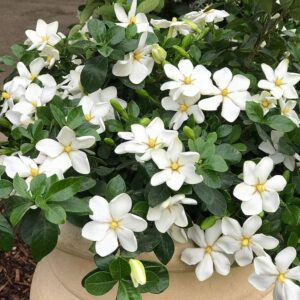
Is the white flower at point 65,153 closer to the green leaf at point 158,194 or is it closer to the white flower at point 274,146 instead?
the green leaf at point 158,194

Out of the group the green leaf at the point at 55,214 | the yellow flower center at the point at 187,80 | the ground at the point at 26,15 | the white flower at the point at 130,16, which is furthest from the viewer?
Answer: the ground at the point at 26,15

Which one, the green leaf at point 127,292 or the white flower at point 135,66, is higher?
the white flower at point 135,66

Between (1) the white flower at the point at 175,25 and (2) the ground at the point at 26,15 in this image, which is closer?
(1) the white flower at the point at 175,25

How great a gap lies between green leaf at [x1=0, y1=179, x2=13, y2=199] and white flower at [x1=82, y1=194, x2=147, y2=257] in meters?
0.12

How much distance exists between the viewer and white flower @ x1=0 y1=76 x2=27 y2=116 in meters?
1.10

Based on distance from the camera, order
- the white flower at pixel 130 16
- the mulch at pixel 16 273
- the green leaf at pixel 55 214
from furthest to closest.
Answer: the mulch at pixel 16 273 → the white flower at pixel 130 16 → the green leaf at pixel 55 214

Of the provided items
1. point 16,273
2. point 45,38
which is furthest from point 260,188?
point 16,273

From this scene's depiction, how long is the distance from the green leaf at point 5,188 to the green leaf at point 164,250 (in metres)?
0.25

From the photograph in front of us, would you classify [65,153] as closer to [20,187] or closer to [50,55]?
[20,187]

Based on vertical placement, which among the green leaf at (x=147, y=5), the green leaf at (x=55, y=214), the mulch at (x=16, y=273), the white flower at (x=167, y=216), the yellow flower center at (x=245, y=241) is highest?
the green leaf at (x=147, y=5)

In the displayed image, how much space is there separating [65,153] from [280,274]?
380 mm

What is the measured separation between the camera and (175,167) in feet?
2.77

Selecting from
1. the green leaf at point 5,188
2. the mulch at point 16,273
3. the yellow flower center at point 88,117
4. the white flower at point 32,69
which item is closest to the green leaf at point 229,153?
the yellow flower center at point 88,117

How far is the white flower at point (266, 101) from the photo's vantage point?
1011 mm
